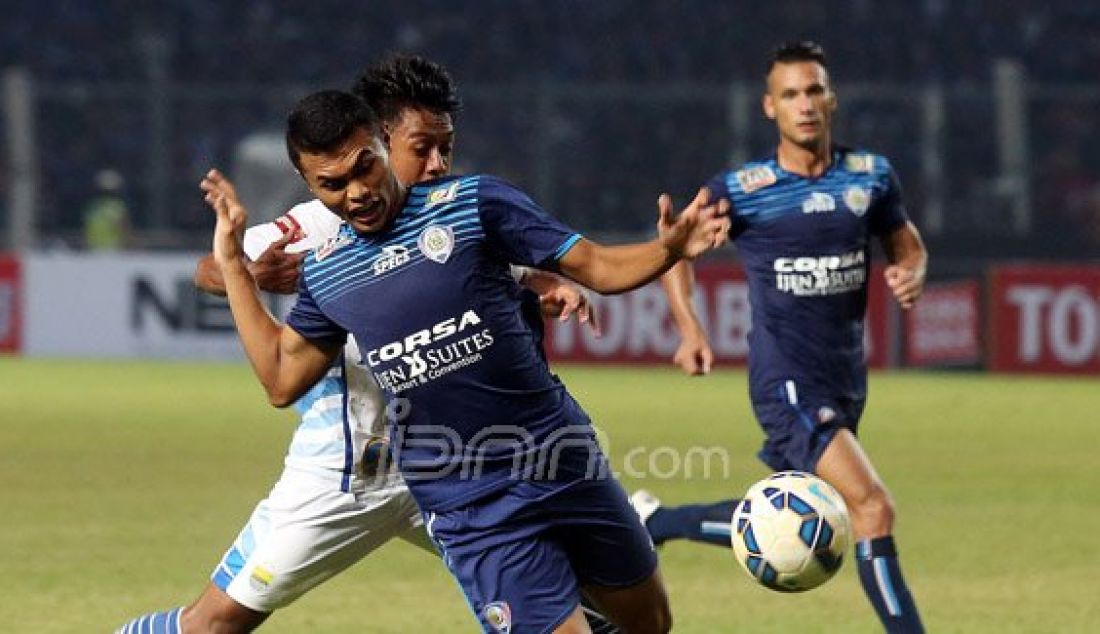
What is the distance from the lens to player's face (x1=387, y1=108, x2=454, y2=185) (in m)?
6.21

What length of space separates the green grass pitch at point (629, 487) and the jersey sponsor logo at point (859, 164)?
5.71 feet

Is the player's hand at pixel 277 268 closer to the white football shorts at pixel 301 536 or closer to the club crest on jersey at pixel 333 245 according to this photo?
the club crest on jersey at pixel 333 245

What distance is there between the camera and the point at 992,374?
21703mm

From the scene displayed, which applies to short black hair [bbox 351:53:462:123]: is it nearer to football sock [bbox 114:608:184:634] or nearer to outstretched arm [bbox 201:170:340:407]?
outstretched arm [bbox 201:170:340:407]

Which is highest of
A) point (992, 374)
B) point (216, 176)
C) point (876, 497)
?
point (216, 176)

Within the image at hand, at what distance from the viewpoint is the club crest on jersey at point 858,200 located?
339 inches

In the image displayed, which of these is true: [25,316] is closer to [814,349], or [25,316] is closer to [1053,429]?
[1053,429]

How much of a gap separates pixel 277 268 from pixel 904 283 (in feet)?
9.28

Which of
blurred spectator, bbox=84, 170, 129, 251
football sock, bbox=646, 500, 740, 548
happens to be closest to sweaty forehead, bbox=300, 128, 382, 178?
football sock, bbox=646, 500, 740, 548

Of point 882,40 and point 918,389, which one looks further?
point 882,40

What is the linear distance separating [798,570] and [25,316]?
60.6ft

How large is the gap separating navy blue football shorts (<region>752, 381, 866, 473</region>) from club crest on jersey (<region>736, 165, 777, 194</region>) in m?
0.82

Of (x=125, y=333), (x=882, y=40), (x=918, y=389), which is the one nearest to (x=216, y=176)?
(x=918, y=389)

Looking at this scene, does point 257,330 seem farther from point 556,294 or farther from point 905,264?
point 905,264
